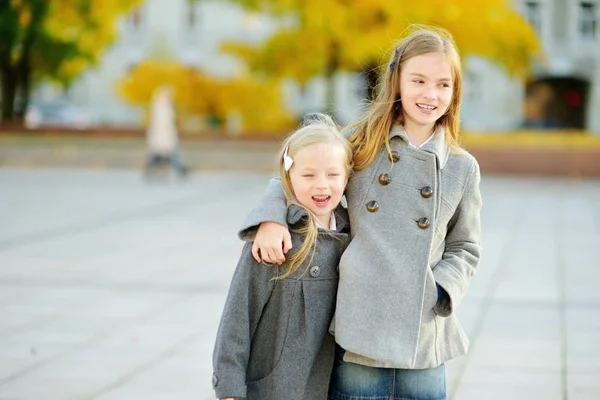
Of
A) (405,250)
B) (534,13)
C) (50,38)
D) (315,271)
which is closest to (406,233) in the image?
(405,250)

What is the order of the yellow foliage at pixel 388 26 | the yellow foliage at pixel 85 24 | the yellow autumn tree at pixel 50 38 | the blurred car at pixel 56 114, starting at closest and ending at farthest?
1. the yellow foliage at pixel 388 26
2. the yellow autumn tree at pixel 50 38
3. the yellow foliage at pixel 85 24
4. the blurred car at pixel 56 114

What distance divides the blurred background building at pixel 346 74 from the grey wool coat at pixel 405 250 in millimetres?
41749

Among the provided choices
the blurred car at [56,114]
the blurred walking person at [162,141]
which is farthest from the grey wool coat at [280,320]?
the blurred car at [56,114]

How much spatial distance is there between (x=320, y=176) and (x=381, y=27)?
19904 mm

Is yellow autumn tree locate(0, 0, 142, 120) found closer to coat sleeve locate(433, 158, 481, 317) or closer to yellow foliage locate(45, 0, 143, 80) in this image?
yellow foliage locate(45, 0, 143, 80)

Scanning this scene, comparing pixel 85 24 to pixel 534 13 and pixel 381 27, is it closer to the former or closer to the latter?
pixel 381 27

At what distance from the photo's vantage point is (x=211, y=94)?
3058 cm

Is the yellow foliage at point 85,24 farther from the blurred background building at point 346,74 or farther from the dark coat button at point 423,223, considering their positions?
the dark coat button at point 423,223

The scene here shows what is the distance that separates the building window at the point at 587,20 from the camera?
45.8 meters

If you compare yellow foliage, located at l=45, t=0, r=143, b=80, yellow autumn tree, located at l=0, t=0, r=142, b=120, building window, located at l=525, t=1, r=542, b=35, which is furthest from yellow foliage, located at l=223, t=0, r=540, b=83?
building window, located at l=525, t=1, r=542, b=35

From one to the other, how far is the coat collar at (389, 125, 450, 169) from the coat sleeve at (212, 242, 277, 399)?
1.90 feet

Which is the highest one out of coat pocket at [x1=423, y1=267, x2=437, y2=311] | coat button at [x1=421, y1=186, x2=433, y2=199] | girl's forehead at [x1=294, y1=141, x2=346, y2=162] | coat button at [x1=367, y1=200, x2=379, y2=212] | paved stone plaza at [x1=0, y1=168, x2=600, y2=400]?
girl's forehead at [x1=294, y1=141, x2=346, y2=162]

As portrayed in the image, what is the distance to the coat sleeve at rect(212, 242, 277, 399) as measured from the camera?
9.81 feet

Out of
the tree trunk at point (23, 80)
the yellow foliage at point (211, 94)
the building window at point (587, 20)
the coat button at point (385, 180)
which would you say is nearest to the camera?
the coat button at point (385, 180)
